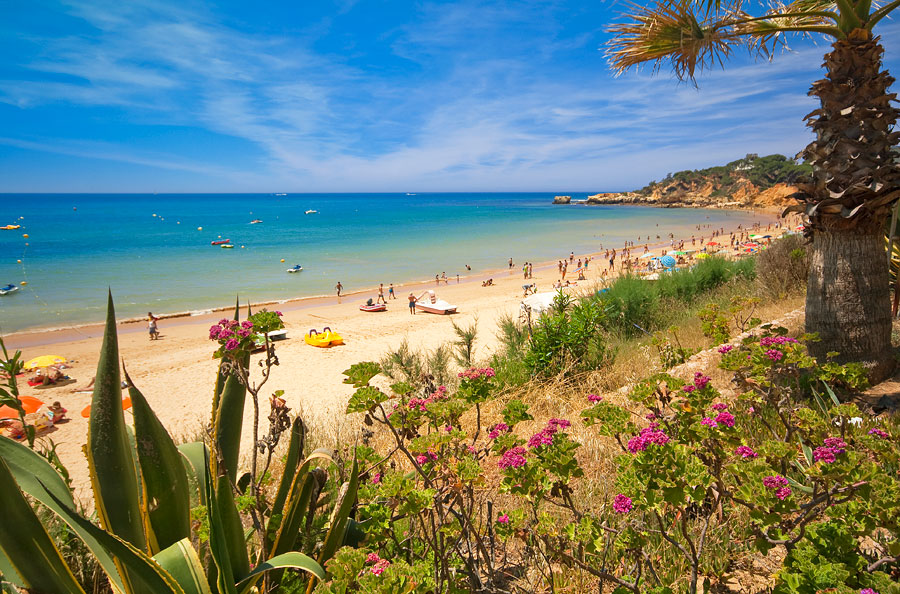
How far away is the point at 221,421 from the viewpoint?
184 cm

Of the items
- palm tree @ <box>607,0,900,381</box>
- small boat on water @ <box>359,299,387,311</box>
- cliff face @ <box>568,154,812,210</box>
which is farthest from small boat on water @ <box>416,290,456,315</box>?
cliff face @ <box>568,154,812,210</box>

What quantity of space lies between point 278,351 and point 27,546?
1287 centimetres

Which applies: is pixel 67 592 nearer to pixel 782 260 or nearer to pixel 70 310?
pixel 782 260

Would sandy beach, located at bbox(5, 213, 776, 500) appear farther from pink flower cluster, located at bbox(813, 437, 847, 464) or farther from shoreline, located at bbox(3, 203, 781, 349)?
pink flower cluster, located at bbox(813, 437, 847, 464)

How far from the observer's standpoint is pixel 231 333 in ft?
5.06

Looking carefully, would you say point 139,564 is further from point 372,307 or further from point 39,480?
point 372,307

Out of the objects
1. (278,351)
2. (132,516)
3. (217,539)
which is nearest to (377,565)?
(217,539)

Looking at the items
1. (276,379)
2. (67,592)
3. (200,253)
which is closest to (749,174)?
(200,253)

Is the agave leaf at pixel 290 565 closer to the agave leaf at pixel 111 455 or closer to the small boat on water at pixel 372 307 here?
the agave leaf at pixel 111 455

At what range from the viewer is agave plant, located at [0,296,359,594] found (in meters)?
1.19

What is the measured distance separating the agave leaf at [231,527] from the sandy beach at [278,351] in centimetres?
410

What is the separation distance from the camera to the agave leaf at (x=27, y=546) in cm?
116

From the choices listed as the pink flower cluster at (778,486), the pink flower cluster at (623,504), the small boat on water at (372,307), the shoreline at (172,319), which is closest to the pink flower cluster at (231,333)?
the pink flower cluster at (623,504)

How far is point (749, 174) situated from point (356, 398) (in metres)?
106
